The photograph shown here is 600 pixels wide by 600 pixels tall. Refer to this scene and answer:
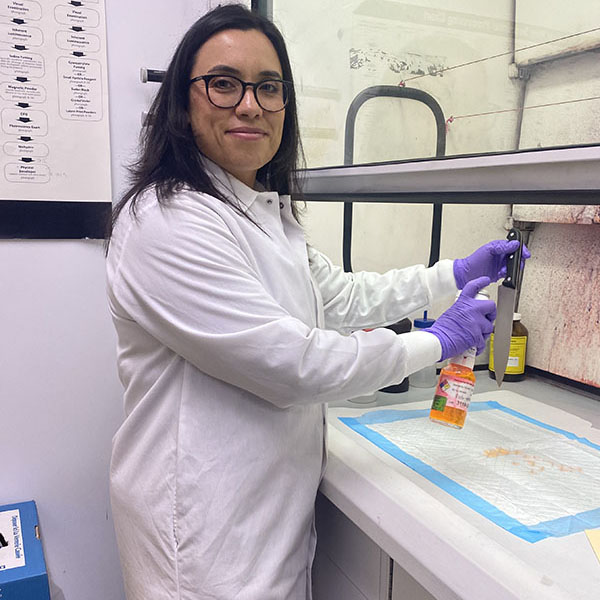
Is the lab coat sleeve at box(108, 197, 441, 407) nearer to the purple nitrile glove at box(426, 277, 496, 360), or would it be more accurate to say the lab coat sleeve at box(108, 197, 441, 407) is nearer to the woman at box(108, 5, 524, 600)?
the woman at box(108, 5, 524, 600)

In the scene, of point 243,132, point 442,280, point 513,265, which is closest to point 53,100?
point 243,132

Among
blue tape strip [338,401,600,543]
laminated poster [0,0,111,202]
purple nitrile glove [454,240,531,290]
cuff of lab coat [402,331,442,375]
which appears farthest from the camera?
laminated poster [0,0,111,202]

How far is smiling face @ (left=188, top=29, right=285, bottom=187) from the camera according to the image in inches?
37.8

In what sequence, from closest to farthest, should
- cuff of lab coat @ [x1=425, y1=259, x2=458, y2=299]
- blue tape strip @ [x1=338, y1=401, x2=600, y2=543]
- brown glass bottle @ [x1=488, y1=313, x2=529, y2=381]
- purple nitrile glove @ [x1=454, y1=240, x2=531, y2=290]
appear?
blue tape strip @ [x1=338, y1=401, x2=600, y2=543], purple nitrile glove @ [x1=454, y1=240, x2=531, y2=290], cuff of lab coat @ [x1=425, y1=259, x2=458, y2=299], brown glass bottle @ [x1=488, y1=313, x2=529, y2=381]

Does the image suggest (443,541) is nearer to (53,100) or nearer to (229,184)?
(229,184)

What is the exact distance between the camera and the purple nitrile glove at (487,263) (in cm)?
112

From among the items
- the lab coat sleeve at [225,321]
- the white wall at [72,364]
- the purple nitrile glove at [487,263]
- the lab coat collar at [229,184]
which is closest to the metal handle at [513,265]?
the purple nitrile glove at [487,263]

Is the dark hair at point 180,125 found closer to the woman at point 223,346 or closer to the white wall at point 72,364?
the woman at point 223,346

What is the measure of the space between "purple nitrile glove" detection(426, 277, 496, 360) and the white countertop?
23 cm

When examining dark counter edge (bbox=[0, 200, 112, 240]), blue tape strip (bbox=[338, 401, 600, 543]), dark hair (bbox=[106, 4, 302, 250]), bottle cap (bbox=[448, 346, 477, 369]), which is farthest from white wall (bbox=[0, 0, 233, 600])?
bottle cap (bbox=[448, 346, 477, 369])

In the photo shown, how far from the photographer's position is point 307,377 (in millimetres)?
831

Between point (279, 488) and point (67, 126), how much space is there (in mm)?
1084

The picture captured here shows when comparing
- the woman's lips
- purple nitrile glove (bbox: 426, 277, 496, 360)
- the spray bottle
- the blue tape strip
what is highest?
the woman's lips

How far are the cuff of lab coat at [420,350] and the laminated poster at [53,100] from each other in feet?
3.23
